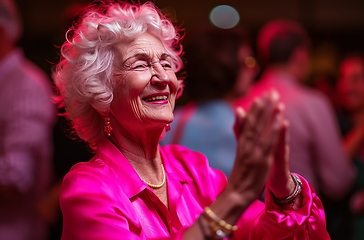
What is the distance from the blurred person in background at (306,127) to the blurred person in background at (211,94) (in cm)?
35

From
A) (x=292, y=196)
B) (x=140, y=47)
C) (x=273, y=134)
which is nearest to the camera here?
(x=273, y=134)

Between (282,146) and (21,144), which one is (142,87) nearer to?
(282,146)

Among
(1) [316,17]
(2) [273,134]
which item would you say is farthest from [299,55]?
(1) [316,17]

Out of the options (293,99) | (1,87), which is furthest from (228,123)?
(1,87)

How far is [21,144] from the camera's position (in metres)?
2.74

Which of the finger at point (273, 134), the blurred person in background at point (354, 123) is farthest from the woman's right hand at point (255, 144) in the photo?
the blurred person in background at point (354, 123)

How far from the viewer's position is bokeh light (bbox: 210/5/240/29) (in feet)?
19.6

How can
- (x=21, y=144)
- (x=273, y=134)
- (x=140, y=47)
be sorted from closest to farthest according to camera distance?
1. (x=273, y=134)
2. (x=140, y=47)
3. (x=21, y=144)

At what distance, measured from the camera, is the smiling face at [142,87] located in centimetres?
162

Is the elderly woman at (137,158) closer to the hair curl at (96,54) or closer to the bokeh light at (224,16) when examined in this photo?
the hair curl at (96,54)

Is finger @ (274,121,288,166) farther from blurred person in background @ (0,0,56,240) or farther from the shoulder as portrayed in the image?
blurred person in background @ (0,0,56,240)

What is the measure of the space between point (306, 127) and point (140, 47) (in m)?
1.55

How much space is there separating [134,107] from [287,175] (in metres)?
0.47

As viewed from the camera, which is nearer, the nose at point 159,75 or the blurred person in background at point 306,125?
the nose at point 159,75
